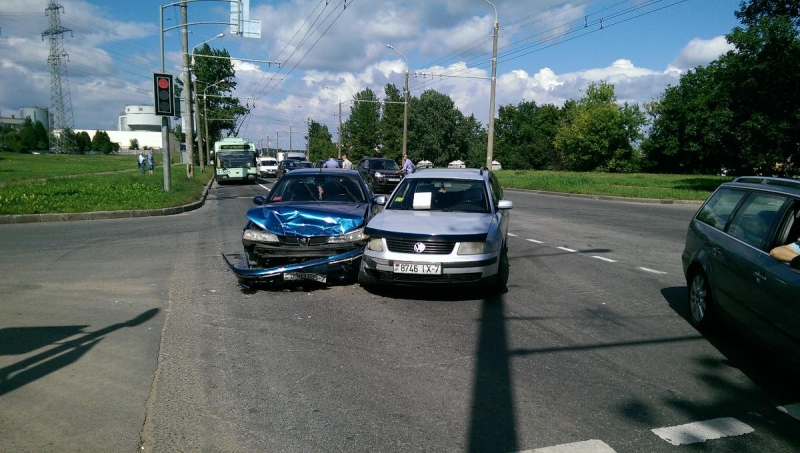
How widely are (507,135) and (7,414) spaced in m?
113

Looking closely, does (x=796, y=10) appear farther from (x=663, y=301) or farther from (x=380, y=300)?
(x=380, y=300)

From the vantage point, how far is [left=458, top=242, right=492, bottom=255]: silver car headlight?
6375 millimetres

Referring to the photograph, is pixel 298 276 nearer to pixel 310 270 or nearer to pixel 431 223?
pixel 310 270

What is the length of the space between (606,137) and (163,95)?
73852 millimetres

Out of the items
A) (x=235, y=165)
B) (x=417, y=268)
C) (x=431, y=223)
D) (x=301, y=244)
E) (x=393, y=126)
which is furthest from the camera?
(x=393, y=126)

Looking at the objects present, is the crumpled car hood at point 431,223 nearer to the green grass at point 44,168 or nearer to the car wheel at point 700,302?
the car wheel at point 700,302

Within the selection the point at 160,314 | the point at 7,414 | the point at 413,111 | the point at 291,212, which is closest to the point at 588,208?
the point at 291,212

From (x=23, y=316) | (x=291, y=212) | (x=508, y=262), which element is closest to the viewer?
(x=23, y=316)

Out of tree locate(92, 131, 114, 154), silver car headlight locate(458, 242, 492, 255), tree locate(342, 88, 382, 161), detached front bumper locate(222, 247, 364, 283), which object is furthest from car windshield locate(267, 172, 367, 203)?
tree locate(92, 131, 114, 154)

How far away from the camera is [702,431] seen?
11.4ft

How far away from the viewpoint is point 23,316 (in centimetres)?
598

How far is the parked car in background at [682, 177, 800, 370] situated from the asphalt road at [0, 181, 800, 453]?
0.38m

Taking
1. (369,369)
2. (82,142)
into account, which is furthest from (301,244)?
(82,142)

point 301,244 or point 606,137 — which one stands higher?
point 606,137
